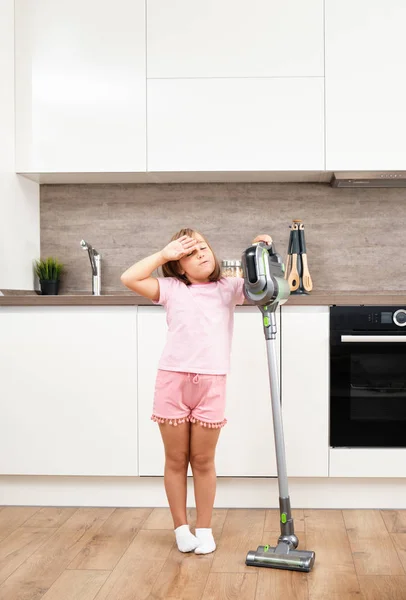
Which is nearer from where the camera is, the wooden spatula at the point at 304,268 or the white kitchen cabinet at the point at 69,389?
the white kitchen cabinet at the point at 69,389

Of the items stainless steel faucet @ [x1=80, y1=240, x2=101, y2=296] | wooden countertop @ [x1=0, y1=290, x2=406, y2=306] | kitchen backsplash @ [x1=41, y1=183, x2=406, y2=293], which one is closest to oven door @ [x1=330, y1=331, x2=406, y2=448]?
wooden countertop @ [x1=0, y1=290, x2=406, y2=306]

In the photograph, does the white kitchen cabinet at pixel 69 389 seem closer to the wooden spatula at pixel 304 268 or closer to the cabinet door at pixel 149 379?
the cabinet door at pixel 149 379

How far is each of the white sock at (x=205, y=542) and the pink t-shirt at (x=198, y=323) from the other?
0.54m

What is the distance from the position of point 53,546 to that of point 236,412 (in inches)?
35.3

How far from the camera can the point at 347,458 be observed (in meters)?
3.08

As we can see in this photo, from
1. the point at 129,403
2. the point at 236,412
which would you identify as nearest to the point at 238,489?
the point at 236,412

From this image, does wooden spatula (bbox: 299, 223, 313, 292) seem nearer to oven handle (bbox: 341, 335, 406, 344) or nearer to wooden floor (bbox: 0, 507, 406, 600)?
oven handle (bbox: 341, 335, 406, 344)

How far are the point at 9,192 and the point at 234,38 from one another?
1220mm

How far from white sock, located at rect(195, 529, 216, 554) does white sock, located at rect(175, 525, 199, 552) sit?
0.02 meters

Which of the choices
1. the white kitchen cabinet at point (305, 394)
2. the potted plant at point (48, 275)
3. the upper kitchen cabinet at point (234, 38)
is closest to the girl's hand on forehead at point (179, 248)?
the white kitchen cabinet at point (305, 394)

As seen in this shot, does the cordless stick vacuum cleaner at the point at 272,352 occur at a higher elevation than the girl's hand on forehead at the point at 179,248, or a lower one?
lower

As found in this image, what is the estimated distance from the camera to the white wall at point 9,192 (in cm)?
334

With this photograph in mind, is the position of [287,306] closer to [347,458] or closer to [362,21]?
[347,458]

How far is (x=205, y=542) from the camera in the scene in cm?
255
